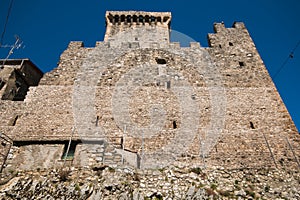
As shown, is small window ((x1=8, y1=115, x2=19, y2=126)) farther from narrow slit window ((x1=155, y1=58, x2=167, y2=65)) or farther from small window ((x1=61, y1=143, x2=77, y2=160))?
narrow slit window ((x1=155, y1=58, x2=167, y2=65))

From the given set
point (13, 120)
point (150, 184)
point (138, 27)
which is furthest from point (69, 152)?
point (138, 27)

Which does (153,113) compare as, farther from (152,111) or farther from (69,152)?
(69,152)

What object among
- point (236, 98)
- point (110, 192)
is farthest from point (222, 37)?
point (110, 192)

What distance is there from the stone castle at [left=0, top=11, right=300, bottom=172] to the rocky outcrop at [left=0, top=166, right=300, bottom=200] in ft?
2.47

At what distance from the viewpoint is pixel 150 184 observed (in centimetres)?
763

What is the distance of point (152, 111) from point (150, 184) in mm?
4381

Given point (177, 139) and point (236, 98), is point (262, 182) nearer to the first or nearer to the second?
point (177, 139)

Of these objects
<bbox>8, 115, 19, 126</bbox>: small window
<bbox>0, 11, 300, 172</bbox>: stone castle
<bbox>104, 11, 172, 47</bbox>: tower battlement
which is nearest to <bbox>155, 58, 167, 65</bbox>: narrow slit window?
<bbox>0, 11, 300, 172</bbox>: stone castle

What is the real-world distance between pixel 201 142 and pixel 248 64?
6.65m

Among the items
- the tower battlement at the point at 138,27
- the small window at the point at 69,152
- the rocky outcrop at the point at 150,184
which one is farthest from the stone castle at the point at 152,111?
the tower battlement at the point at 138,27

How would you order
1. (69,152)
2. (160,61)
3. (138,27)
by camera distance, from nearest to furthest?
1. (69,152)
2. (160,61)
3. (138,27)

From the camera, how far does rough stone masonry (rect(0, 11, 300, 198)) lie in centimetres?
926

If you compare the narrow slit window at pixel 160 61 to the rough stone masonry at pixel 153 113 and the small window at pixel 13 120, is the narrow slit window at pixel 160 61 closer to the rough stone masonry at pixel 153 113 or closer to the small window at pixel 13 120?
the rough stone masonry at pixel 153 113

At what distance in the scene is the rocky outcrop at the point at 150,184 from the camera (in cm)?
721
